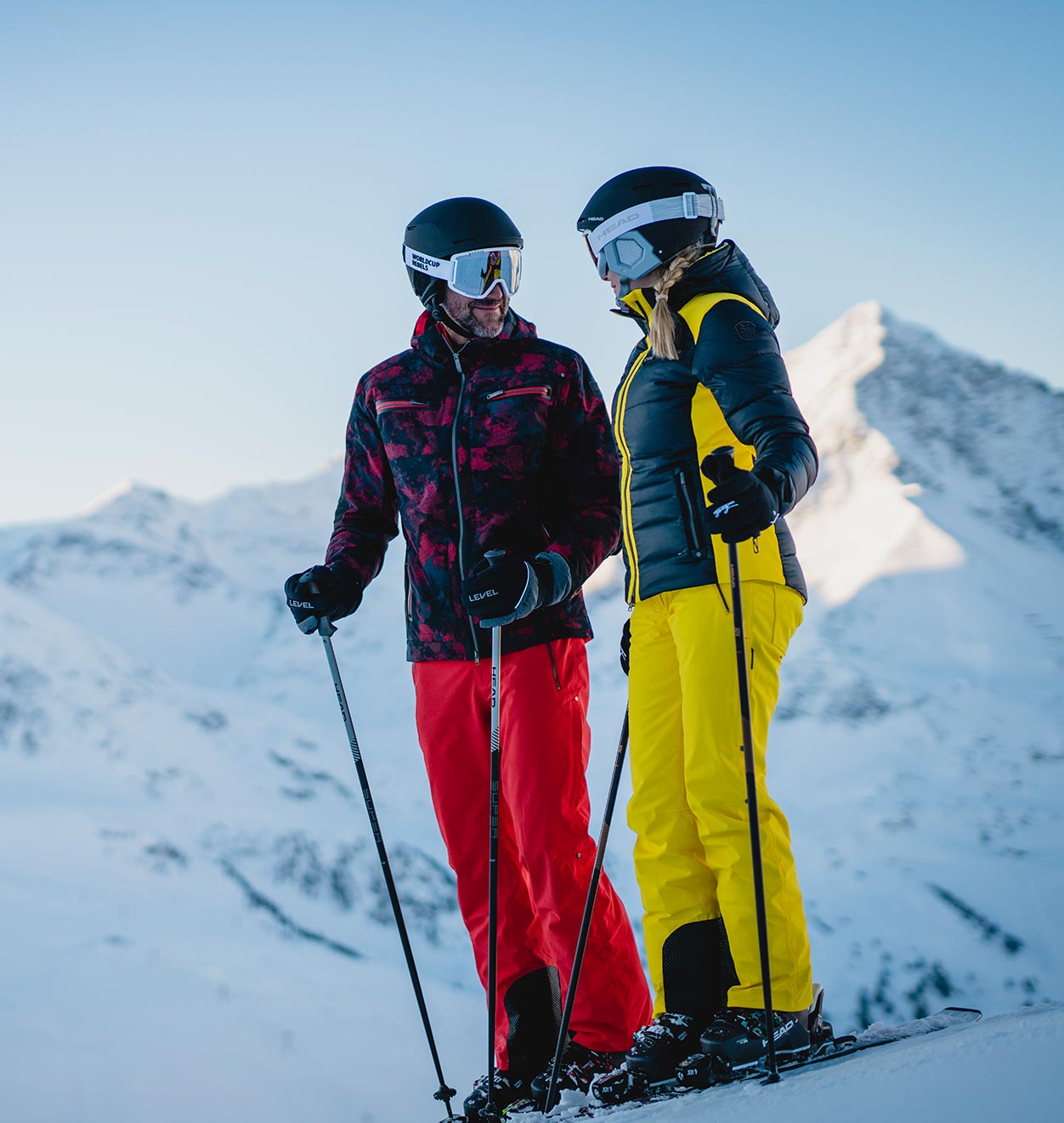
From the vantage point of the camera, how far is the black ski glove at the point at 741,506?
8.10 ft

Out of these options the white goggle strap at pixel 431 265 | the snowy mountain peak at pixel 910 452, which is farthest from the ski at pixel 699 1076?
the snowy mountain peak at pixel 910 452

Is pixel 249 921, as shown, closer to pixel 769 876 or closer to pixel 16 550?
pixel 769 876

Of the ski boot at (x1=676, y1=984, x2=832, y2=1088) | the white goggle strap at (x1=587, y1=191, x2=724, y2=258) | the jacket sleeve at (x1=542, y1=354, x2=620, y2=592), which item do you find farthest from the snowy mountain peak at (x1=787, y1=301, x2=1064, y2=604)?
the ski boot at (x1=676, y1=984, x2=832, y2=1088)

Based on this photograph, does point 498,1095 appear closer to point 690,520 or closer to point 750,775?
point 750,775

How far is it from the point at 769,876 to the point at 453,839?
3.82 feet

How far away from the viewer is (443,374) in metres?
3.52

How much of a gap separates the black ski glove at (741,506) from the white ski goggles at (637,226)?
1.00m

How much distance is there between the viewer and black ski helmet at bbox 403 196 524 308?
11.6 ft

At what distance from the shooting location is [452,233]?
3.55 metres

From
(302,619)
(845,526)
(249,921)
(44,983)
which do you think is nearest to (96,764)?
(249,921)

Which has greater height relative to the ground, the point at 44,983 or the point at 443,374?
the point at 44,983

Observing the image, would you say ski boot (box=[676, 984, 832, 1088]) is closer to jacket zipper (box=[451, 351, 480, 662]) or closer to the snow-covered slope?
jacket zipper (box=[451, 351, 480, 662])

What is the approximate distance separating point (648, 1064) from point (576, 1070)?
411 mm

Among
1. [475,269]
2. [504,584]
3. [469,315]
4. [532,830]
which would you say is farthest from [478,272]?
[532,830]
